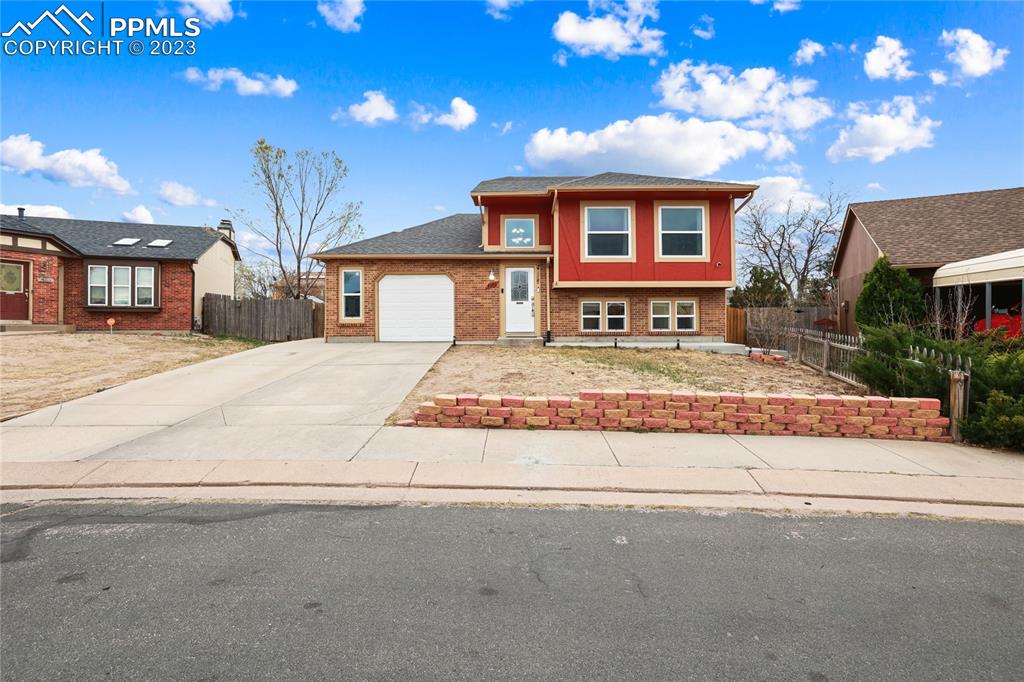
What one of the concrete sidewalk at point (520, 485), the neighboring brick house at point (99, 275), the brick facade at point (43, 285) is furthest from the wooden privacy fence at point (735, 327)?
the brick facade at point (43, 285)

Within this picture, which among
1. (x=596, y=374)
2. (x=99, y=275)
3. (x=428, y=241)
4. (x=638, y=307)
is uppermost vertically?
(x=428, y=241)

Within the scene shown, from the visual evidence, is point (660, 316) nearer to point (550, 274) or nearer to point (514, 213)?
point (550, 274)

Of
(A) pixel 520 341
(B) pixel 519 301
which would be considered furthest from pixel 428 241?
(A) pixel 520 341

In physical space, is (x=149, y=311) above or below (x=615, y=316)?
above

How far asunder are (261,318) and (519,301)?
11.6 m

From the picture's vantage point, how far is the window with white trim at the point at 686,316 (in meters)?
17.4

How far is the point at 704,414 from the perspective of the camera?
7199mm

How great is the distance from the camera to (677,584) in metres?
3.31

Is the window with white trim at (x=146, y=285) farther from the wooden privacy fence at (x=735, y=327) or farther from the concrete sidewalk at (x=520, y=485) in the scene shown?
the wooden privacy fence at (x=735, y=327)

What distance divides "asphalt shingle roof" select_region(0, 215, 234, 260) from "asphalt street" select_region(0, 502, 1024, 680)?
21463 millimetres

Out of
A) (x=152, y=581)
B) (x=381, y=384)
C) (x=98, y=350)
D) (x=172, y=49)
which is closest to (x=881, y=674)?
(x=152, y=581)

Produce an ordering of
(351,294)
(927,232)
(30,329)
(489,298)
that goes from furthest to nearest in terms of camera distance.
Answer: (30,329), (927,232), (351,294), (489,298)

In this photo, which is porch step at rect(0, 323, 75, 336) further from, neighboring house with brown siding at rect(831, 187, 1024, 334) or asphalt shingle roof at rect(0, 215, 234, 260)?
neighboring house with brown siding at rect(831, 187, 1024, 334)

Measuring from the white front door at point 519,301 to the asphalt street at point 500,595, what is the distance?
12912mm
